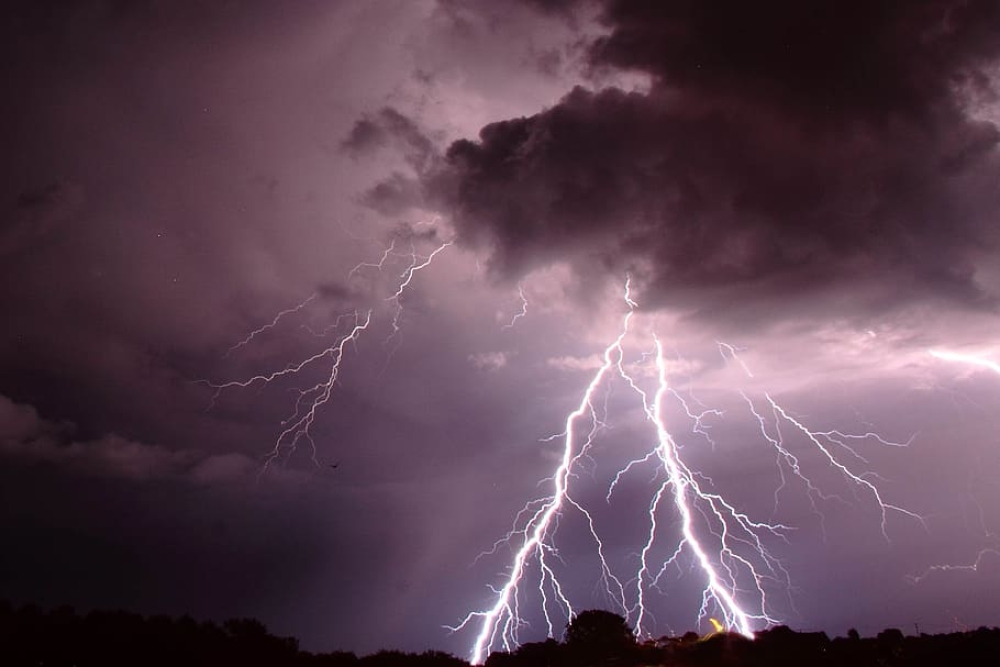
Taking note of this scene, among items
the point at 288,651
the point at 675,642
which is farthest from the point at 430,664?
the point at 675,642

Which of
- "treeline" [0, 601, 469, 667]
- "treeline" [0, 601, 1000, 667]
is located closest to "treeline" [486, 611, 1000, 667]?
"treeline" [0, 601, 1000, 667]

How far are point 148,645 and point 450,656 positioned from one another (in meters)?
9.89

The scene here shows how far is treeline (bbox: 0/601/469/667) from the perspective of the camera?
66.5ft

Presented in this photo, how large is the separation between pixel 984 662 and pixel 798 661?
5129mm

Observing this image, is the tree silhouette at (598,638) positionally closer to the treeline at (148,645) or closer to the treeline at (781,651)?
the treeline at (781,651)

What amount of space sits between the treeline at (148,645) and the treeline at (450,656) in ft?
0.09

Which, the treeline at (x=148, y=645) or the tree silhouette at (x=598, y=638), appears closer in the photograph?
the treeline at (x=148, y=645)

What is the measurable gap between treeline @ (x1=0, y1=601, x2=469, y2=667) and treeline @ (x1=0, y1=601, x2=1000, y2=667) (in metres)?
0.03

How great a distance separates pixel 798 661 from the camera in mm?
20609

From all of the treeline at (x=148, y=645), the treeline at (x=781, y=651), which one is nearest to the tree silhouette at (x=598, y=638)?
the treeline at (x=781, y=651)

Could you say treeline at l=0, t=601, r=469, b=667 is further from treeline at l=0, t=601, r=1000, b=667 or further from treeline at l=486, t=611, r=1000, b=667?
treeline at l=486, t=611, r=1000, b=667

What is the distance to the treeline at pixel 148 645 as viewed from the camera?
20.3 metres

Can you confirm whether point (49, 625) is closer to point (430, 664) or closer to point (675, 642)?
point (430, 664)

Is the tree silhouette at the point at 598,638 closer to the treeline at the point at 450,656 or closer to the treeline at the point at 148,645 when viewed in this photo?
the treeline at the point at 450,656
